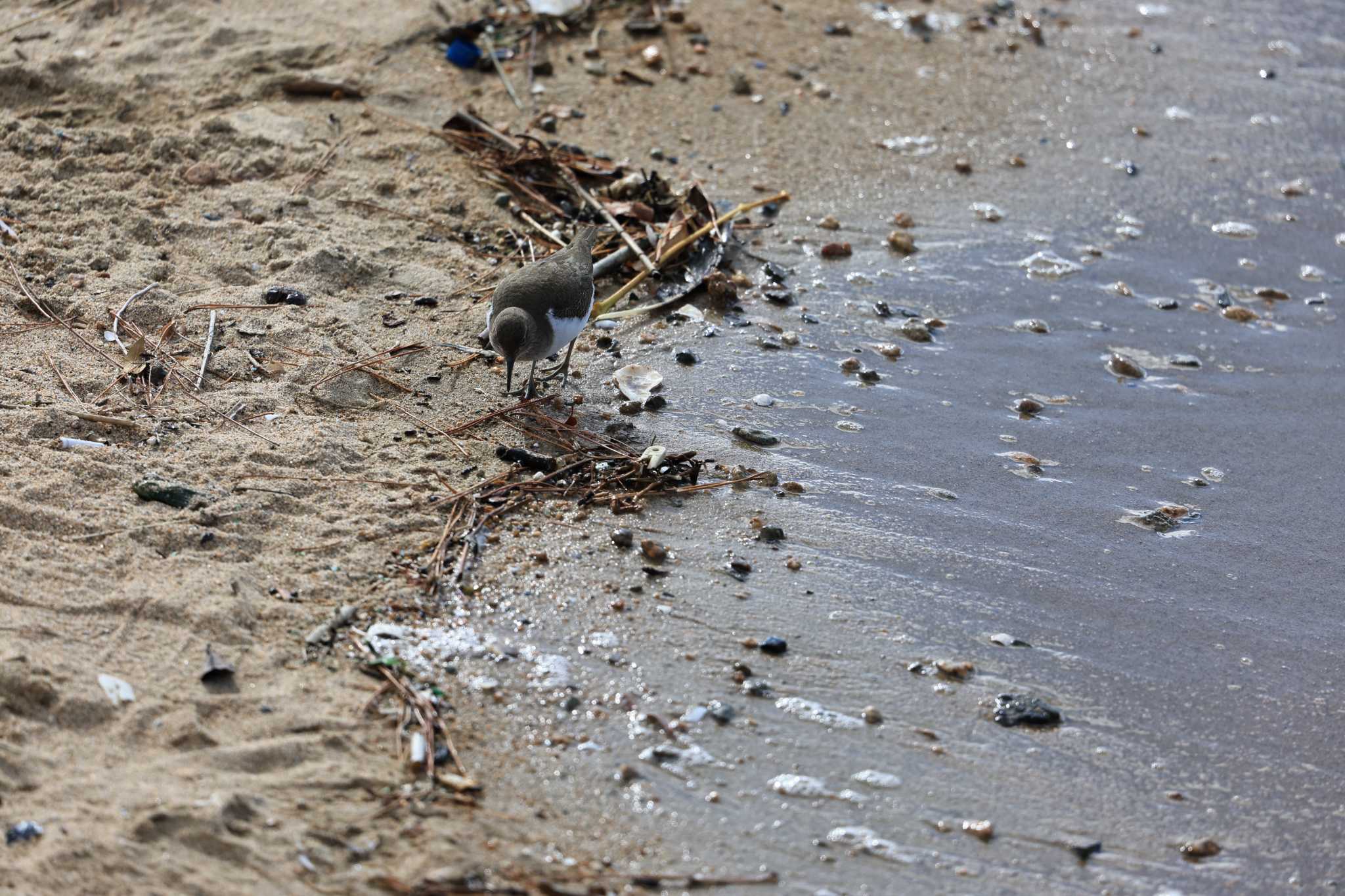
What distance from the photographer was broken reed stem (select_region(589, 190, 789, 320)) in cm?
512

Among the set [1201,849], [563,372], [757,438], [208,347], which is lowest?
[1201,849]

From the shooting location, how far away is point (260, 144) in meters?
5.68

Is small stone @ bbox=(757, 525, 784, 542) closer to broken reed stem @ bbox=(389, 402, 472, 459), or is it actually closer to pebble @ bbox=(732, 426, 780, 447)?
pebble @ bbox=(732, 426, 780, 447)

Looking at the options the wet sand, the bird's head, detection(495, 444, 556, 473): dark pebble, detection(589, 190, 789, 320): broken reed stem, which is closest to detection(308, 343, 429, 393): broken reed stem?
the wet sand

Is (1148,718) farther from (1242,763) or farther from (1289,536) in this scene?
(1289,536)

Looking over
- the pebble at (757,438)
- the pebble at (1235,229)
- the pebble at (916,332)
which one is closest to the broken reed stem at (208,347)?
the pebble at (757,438)

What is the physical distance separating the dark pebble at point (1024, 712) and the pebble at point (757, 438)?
1.37 meters

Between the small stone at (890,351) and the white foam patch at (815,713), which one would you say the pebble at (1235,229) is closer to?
the small stone at (890,351)

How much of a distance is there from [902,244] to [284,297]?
2.85m

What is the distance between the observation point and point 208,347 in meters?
4.39

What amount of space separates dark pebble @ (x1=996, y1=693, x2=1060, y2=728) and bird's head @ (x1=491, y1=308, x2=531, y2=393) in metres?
2.03

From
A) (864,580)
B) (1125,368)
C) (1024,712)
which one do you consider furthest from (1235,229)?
(1024,712)

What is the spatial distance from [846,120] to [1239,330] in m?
2.41

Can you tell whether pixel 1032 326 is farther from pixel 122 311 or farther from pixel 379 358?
pixel 122 311
